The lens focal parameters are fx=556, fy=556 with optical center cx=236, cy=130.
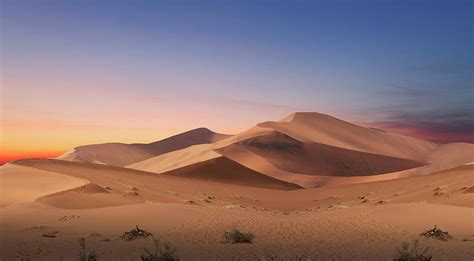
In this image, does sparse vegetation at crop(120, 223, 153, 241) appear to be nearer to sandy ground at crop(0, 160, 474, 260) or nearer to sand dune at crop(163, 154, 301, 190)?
sandy ground at crop(0, 160, 474, 260)

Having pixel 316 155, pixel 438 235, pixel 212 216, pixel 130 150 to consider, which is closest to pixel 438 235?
pixel 438 235

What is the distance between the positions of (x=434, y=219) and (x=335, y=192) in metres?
24.9

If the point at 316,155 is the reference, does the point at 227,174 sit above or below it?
below

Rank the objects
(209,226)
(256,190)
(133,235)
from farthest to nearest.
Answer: (256,190), (209,226), (133,235)

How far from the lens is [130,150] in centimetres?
13138

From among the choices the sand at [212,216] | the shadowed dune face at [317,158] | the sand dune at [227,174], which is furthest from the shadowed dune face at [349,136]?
the sand at [212,216]


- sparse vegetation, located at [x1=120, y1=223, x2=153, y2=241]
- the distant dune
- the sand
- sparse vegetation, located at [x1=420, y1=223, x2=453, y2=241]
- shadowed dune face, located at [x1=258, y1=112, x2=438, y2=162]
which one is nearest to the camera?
the sand

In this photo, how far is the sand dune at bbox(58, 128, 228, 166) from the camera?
Answer: 11525 centimetres

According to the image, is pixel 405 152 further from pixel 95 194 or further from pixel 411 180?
pixel 95 194

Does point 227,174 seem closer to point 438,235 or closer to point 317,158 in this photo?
point 317,158

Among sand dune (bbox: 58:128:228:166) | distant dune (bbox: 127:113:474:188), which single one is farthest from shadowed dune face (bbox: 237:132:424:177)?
sand dune (bbox: 58:128:228:166)

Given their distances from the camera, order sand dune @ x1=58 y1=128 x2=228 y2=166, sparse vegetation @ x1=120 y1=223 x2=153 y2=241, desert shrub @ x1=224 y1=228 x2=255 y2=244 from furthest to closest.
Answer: sand dune @ x1=58 y1=128 x2=228 y2=166 → sparse vegetation @ x1=120 y1=223 x2=153 y2=241 → desert shrub @ x1=224 y1=228 x2=255 y2=244

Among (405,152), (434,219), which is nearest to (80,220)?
(434,219)

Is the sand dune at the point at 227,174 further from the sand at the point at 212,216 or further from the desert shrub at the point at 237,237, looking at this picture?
the desert shrub at the point at 237,237
